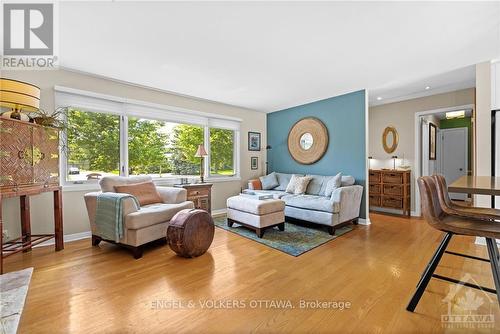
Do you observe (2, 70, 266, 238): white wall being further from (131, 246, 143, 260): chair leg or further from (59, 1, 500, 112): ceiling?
(131, 246, 143, 260): chair leg

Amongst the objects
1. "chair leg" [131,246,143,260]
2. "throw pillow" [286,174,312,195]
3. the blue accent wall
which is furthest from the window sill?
the blue accent wall

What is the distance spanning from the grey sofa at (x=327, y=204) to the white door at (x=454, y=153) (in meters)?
4.11

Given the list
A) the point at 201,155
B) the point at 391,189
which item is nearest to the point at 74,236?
the point at 201,155

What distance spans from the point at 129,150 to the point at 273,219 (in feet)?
8.35

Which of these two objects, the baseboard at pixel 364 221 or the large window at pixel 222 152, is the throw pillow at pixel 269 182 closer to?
the large window at pixel 222 152

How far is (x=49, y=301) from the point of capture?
1.77m

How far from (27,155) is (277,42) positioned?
2.89 m

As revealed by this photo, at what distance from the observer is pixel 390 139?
483 centimetres

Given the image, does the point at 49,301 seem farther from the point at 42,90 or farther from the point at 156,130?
the point at 156,130

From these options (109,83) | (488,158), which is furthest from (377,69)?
(109,83)

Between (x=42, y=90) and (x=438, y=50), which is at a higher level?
(x=438, y=50)

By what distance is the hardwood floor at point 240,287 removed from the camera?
1520 mm

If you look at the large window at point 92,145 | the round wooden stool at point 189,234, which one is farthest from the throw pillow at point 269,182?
the large window at point 92,145

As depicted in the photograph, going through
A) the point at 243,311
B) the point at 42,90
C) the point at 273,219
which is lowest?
the point at 243,311
